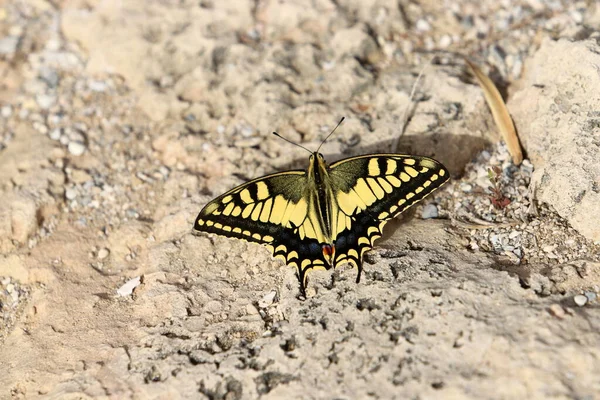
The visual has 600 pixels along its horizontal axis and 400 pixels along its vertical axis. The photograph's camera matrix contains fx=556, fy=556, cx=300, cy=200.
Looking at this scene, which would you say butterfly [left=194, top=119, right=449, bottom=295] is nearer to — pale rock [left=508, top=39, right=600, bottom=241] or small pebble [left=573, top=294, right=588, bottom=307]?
pale rock [left=508, top=39, right=600, bottom=241]

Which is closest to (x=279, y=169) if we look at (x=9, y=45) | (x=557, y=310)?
(x=557, y=310)

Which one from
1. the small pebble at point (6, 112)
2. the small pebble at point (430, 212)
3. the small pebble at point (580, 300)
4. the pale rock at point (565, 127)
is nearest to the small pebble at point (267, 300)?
the small pebble at point (430, 212)

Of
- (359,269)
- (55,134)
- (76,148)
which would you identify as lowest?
(359,269)

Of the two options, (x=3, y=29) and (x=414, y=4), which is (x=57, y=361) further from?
(x=414, y=4)

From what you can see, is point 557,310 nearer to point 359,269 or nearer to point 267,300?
point 359,269

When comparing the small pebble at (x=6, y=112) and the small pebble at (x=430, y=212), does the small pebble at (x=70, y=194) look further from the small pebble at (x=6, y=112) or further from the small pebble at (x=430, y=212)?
the small pebble at (x=430, y=212)

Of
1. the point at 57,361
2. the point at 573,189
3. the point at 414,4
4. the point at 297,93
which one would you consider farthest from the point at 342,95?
the point at 57,361

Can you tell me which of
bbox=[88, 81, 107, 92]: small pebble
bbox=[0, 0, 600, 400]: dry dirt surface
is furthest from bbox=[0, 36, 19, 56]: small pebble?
bbox=[88, 81, 107, 92]: small pebble
